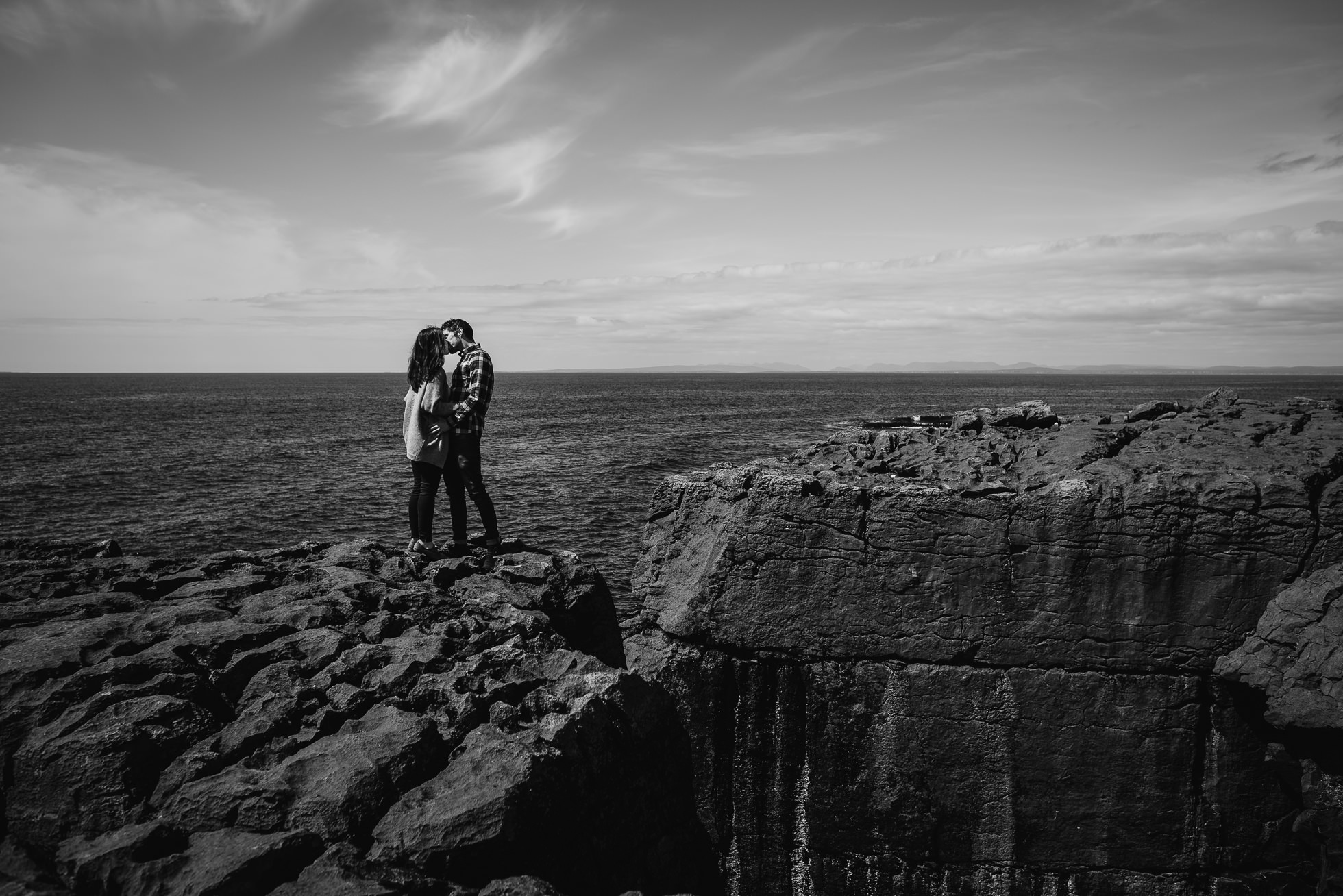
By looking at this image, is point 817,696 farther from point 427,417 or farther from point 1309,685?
point 427,417

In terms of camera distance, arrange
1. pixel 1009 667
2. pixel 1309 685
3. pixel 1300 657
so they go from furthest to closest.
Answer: pixel 1009 667, pixel 1300 657, pixel 1309 685

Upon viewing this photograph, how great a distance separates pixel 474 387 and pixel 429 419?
2.28ft

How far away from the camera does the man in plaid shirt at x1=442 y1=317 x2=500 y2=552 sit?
9.28 metres

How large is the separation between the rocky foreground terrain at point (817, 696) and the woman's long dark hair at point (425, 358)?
2.58 meters

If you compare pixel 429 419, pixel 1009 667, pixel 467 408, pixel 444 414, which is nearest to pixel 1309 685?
pixel 1009 667

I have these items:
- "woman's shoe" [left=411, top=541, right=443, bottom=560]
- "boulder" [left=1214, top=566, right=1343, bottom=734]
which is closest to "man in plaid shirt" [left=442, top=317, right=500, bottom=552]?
"woman's shoe" [left=411, top=541, right=443, bottom=560]

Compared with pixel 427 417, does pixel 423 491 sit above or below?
below

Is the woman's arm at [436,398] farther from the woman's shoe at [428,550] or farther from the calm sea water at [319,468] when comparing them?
the calm sea water at [319,468]

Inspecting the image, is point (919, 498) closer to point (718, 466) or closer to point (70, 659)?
point (718, 466)

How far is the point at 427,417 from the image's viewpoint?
367 inches

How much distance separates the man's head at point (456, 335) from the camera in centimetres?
955

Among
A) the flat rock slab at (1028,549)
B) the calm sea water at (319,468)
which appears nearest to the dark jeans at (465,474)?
the flat rock slab at (1028,549)

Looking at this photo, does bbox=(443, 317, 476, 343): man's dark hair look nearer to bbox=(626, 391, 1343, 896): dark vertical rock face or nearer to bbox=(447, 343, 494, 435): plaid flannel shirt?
bbox=(447, 343, 494, 435): plaid flannel shirt

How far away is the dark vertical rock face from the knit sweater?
3529 millimetres
